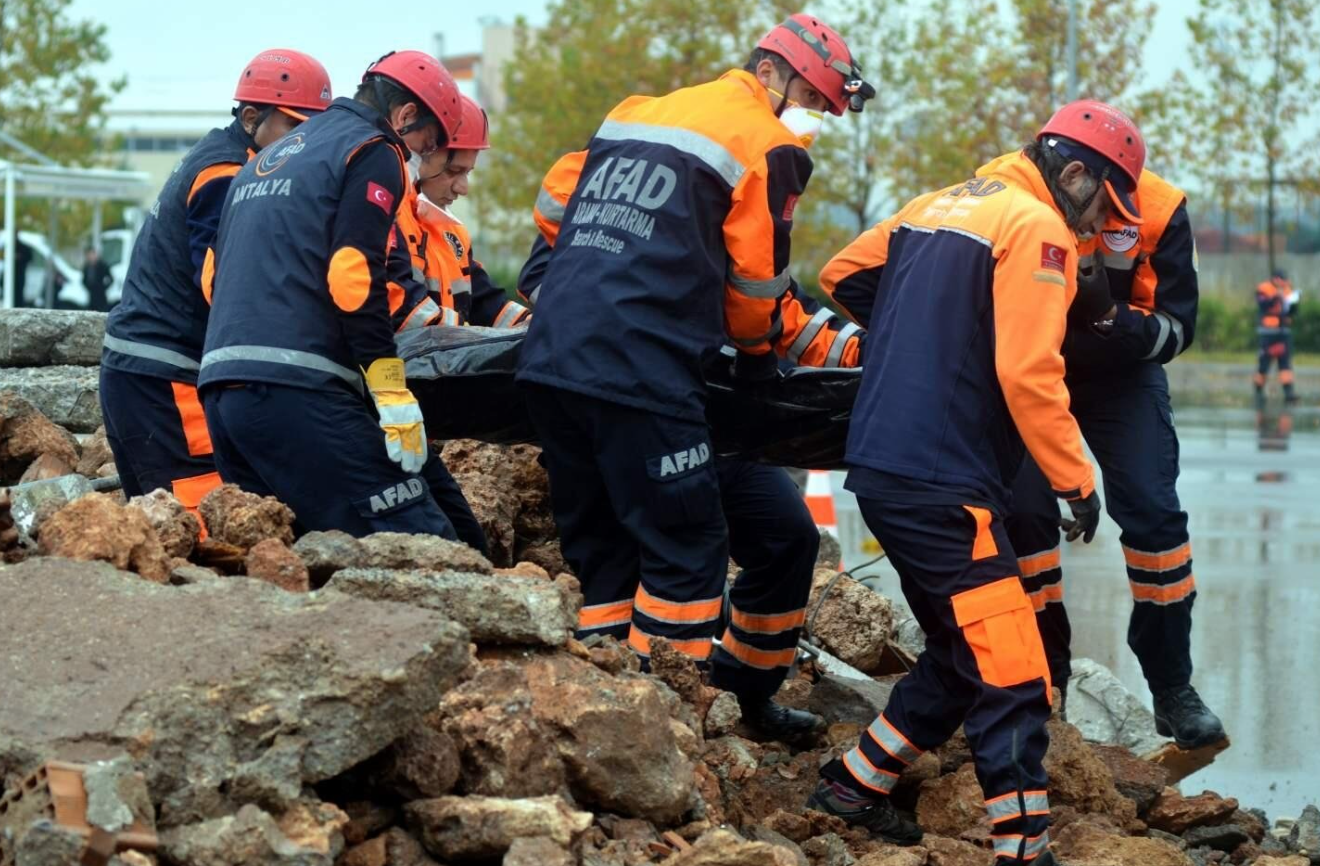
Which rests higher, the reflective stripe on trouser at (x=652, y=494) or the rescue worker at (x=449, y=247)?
the rescue worker at (x=449, y=247)

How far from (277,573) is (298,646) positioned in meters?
0.67

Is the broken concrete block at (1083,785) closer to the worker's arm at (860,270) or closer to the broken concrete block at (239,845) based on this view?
the worker's arm at (860,270)

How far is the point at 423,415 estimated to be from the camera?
529 centimetres

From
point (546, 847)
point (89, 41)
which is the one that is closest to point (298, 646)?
point (546, 847)

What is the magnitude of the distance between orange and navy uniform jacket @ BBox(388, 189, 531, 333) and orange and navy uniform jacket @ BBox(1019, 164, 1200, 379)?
1.89 m

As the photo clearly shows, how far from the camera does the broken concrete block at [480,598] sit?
3.90m

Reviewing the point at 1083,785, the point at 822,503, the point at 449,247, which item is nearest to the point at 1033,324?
the point at 1083,785

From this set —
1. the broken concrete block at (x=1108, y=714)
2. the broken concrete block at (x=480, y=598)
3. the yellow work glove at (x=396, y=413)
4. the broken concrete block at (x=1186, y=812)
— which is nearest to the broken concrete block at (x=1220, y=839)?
the broken concrete block at (x=1186, y=812)

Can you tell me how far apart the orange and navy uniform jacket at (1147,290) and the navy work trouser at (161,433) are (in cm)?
281

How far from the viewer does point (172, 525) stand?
4273mm

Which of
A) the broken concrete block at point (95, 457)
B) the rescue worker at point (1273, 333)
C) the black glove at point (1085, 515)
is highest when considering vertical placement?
the black glove at point (1085, 515)

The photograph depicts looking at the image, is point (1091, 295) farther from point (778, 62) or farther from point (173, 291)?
point (173, 291)

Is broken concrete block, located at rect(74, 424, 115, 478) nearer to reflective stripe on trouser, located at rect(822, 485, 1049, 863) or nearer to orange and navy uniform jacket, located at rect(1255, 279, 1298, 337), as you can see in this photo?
reflective stripe on trouser, located at rect(822, 485, 1049, 863)

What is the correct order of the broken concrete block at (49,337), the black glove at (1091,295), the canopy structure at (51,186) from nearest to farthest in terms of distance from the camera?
the black glove at (1091,295) → the broken concrete block at (49,337) → the canopy structure at (51,186)
